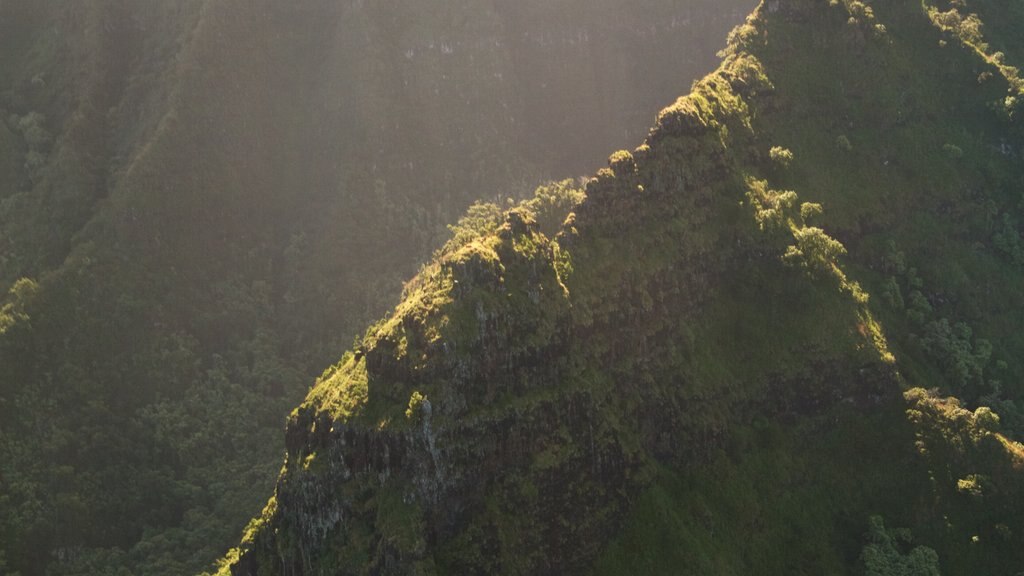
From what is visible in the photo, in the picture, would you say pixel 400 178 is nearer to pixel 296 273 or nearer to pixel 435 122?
pixel 435 122

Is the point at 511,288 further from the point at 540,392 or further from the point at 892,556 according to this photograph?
the point at 892,556

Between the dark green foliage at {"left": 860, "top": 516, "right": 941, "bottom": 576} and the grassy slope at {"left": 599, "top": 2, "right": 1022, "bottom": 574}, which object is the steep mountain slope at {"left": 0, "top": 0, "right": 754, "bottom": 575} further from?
the dark green foliage at {"left": 860, "top": 516, "right": 941, "bottom": 576}

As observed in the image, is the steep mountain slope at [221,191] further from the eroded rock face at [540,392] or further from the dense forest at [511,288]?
the eroded rock face at [540,392]

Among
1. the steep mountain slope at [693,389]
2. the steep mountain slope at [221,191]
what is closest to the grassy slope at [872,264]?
the steep mountain slope at [693,389]

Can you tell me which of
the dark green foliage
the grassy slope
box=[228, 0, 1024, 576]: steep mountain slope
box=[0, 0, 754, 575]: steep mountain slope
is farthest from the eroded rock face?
box=[0, 0, 754, 575]: steep mountain slope

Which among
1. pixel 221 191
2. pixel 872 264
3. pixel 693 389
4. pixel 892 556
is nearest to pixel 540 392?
pixel 693 389

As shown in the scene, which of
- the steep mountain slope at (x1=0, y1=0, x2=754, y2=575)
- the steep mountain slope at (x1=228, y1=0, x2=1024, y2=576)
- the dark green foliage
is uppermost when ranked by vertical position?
the steep mountain slope at (x1=0, y1=0, x2=754, y2=575)
